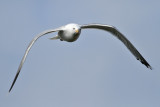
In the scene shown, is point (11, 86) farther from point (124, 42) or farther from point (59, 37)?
point (124, 42)

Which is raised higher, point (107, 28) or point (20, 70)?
point (107, 28)

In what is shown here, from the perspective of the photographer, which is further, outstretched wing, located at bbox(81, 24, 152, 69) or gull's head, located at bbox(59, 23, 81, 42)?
outstretched wing, located at bbox(81, 24, 152, 69)

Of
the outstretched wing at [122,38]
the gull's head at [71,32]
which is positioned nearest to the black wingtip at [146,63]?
the outstretched wing at [122,38]

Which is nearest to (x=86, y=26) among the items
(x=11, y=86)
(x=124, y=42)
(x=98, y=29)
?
(x=98, y=29)

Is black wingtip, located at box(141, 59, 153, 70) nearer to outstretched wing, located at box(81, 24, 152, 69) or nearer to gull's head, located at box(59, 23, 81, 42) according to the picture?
outstretched wing, located at box(81, 24, 152, 69)

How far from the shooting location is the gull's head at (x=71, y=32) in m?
18.6

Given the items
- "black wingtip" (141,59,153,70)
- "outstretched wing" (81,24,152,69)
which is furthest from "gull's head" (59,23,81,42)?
"black wingtip" (141,59,153,70)

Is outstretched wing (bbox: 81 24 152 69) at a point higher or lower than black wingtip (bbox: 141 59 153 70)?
higher

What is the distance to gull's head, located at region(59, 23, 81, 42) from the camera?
18578mm

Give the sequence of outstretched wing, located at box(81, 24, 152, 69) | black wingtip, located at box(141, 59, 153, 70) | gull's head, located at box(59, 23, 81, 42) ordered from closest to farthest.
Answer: gull's head, located at box(59, 23, 81, 42) → outstretched wing, located at box(81, 24, 152, 69) → black wingtip, located at box(141, 59, 153, 70)

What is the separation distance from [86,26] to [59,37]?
50.2 inches

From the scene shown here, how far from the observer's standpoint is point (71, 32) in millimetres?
18594

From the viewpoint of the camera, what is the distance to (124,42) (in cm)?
2241

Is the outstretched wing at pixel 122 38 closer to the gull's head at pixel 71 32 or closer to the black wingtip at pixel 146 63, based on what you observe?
the black wingtip at pixel 146 63
